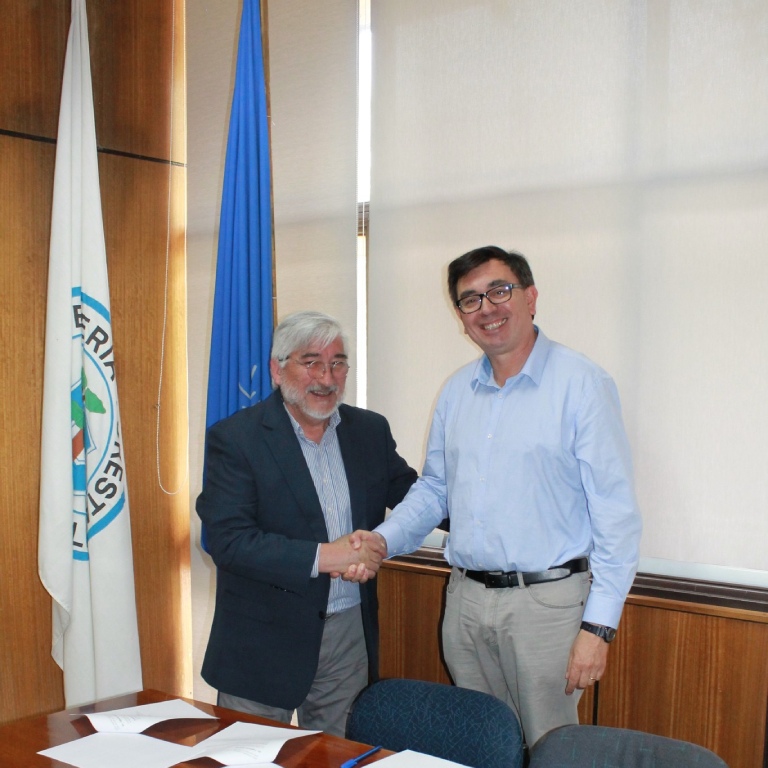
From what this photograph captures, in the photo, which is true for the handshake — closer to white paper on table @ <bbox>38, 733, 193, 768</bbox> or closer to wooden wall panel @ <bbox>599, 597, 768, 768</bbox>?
white paper on table @ <bbox>38, 733, 193, 768</bbox>

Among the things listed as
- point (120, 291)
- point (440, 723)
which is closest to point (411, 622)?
point (440, 723)

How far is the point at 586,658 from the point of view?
6.70 ft

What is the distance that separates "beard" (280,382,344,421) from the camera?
94.8 inches

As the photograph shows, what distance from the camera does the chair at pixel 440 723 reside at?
1762 millimetres

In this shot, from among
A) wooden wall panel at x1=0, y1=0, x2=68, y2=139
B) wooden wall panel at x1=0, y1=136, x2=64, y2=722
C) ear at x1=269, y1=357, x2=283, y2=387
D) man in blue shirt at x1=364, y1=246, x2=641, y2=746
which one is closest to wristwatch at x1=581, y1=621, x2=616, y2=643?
man in blue shirt at x1=364, y1=246, x2=641, y2=746

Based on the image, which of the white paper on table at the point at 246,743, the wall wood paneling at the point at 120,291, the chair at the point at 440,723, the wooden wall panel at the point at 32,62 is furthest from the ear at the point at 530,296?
the wooden wall panel at the point at 32,62

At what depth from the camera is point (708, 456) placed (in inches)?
108

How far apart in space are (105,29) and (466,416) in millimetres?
2665

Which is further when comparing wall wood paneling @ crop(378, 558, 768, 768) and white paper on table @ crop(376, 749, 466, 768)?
wall wood paneling @ crop(378, 558, 768, 768)

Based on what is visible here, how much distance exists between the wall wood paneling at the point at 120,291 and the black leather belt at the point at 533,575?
7.14ft

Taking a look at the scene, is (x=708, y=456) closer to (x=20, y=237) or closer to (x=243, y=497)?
(x=243, y=497)

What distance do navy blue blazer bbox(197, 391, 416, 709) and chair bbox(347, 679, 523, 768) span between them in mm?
418

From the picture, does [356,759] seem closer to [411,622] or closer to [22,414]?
[411,622]

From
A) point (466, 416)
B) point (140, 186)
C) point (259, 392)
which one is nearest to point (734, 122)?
point (466, 416)
